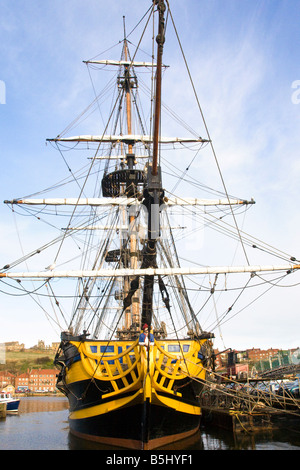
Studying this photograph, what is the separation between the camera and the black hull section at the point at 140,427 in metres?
13.3

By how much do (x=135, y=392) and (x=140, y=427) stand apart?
1.18 meters

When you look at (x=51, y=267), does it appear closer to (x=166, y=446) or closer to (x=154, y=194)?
(x=154, y=194)

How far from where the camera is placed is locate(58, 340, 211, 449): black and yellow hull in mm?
13391

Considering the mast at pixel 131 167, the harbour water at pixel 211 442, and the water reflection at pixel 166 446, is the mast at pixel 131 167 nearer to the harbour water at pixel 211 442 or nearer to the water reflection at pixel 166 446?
the harbour water at pixel 211 442

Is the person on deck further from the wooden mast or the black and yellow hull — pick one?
the wooden mast

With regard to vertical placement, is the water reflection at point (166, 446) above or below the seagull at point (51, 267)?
below

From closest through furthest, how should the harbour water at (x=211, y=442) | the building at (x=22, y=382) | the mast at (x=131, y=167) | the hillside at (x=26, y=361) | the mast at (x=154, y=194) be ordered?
the mast at (x=154, y=194) → the harbour water at (x=211, y=442) → the mast at (x=131, y=167) → the building at (x=22, y=382) → the hillside at (x=26, y=361)

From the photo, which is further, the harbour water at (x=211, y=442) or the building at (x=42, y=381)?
the building at (x=42, y=381)

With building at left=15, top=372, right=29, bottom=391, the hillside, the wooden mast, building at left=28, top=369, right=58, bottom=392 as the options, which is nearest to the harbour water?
the wooden mast

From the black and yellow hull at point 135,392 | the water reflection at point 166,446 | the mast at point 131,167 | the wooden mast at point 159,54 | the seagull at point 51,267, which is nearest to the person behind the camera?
the wooden mast at point 159,54

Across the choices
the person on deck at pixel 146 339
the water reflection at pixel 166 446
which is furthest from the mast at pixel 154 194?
the water reflection at pixel 166 446

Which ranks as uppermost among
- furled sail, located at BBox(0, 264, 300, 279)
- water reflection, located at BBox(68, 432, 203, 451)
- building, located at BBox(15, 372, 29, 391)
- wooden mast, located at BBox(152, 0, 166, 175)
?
wooden mast, located at BBox(152, 0, 166, 175)
